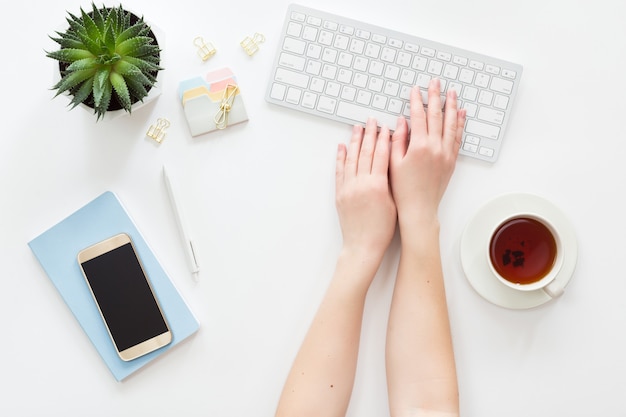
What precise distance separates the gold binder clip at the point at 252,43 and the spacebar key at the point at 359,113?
0.54ft

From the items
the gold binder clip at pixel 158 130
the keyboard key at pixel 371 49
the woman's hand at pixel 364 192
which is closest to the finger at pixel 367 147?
the woman's hand at pixel 364 192

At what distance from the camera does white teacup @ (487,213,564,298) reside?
0.80m

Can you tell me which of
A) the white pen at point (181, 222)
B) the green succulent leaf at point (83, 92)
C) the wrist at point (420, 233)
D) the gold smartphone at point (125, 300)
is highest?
the green succulent leaf at point (83, 92)

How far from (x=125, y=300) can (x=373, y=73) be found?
54 centimetres

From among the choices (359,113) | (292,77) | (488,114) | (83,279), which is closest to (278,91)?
(292,77)

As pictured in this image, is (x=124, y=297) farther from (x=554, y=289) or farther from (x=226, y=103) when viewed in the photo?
(x=554, y=289)

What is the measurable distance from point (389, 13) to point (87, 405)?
811 millimetres

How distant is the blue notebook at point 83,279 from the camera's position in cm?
85

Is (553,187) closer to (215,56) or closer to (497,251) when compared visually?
(497,251)

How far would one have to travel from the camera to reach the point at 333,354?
0.82 meters

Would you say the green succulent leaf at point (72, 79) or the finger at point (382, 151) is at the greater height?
the finger at point (382, 151)

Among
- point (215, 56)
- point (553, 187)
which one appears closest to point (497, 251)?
point (553, 187)

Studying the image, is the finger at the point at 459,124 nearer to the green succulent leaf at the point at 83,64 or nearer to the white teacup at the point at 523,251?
the white teacup at the point at 523,251

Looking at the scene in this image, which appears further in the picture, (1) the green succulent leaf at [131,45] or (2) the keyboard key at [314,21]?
(2) the keyboard key at [314,21]
